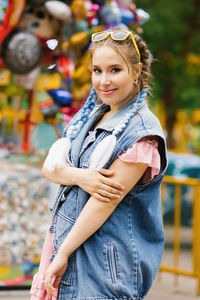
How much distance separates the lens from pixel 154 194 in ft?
7.41

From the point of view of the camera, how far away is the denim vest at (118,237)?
217 cm

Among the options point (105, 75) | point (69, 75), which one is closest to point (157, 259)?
point (105, 75)

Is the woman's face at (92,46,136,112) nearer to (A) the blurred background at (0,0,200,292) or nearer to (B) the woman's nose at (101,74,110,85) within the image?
(B) the woman's nose at (101,74,110,85)

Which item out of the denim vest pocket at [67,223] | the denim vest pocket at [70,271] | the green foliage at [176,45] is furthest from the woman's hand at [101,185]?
the green foliage at [176,45]

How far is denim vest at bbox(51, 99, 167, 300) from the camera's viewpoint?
2.17 metres

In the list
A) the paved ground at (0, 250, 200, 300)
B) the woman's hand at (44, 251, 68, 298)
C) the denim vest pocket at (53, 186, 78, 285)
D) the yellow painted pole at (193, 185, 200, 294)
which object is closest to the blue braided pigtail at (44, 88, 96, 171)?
the denim vest pocket at (53, 186, 78, 285)

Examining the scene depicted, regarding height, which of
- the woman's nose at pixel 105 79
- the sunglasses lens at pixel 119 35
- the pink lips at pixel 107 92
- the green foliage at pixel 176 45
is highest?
the green foliage at pixel 176 45

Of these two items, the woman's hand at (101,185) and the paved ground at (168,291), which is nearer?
the woman's hand at (101,185)

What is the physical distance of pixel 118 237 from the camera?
7.14ft

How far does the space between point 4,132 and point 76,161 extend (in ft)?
10.1

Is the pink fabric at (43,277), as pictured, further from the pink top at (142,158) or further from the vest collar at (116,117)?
the vest collar at (116,117)

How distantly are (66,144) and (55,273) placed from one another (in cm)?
50

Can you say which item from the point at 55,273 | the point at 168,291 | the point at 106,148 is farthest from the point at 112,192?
the point at 168,291

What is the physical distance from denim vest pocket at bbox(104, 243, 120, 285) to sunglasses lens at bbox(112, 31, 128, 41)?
78 cm
